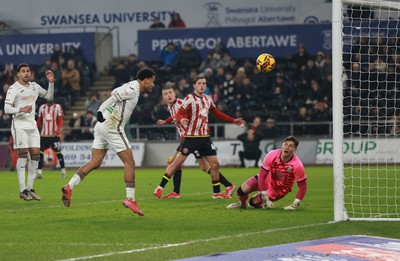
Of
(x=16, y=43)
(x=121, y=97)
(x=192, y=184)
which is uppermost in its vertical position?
(x=16, y=43)

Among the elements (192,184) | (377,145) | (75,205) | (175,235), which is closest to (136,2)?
(377,145)

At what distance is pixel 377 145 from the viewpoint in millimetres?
30125

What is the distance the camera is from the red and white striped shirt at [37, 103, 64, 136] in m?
27.1

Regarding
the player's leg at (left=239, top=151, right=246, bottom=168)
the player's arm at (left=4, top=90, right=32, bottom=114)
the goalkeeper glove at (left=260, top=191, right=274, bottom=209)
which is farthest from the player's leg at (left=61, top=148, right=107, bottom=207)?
the player's leg at (left=239, top=151, right=246, bottom=168)

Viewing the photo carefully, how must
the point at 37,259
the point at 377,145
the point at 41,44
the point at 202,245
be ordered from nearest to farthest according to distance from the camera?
the point at 37,259 → the point at 202,245 → the point at 377,145 → the point at 41,44

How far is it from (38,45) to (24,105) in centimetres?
2140

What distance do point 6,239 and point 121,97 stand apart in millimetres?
3419

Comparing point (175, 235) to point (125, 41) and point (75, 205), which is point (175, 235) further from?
point (125, 41)

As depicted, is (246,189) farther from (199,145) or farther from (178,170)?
(178,170)

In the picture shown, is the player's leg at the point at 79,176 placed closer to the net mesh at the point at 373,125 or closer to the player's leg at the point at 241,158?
the net mesh at the point at 373,125

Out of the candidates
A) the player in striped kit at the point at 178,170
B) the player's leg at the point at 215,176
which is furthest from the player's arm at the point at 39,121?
the player's leg at the point at 215,176

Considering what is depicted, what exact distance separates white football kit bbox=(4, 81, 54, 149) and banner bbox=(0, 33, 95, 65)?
20773mm

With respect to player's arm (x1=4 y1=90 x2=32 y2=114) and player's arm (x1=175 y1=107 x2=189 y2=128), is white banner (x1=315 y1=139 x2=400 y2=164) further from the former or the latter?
player's arm (x1=4 y1=90 x2=32 y2=114)

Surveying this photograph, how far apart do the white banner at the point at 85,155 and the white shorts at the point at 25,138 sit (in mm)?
15865
